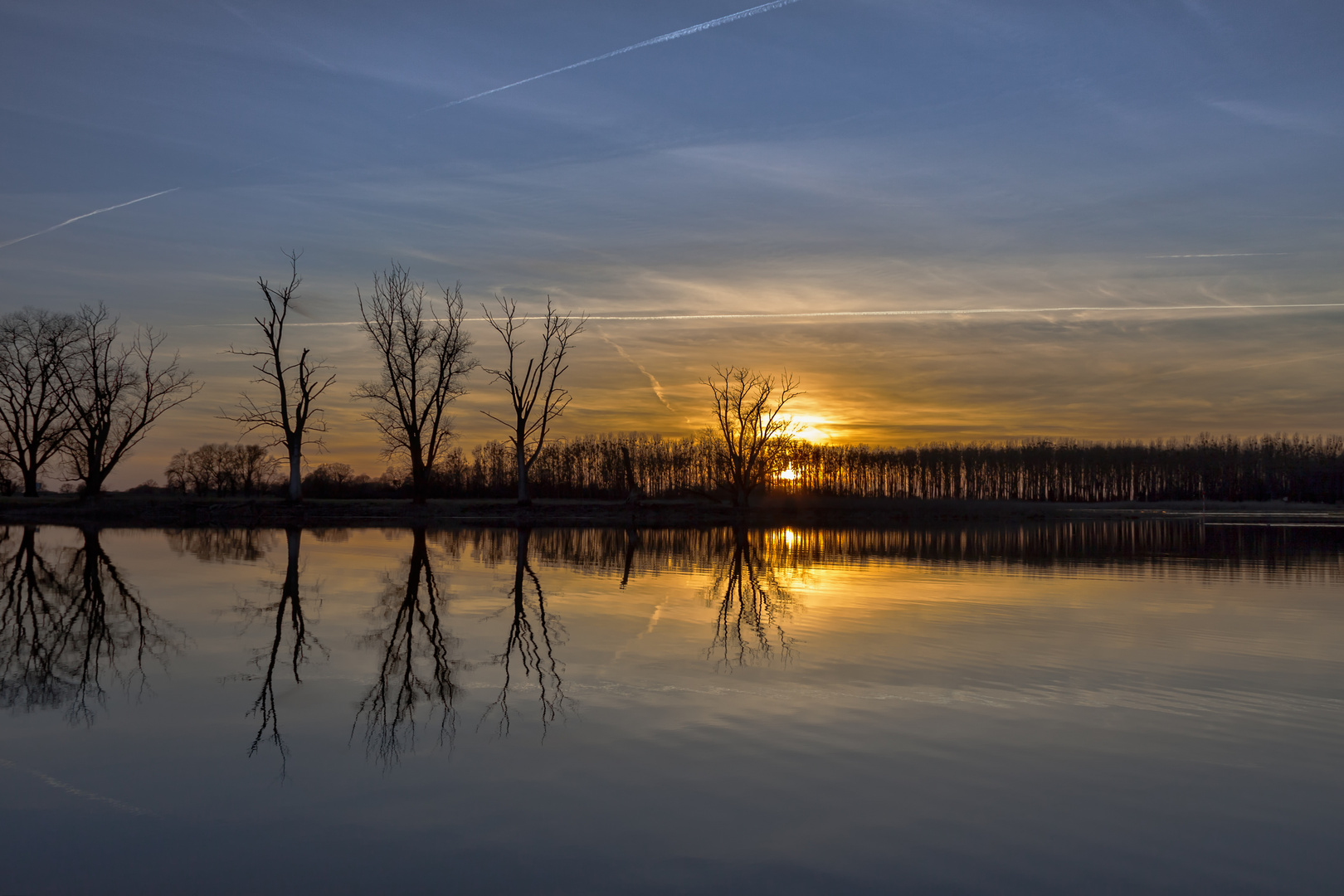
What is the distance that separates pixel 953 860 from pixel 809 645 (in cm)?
623

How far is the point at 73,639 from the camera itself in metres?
11.0

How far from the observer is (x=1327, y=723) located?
24.6ft

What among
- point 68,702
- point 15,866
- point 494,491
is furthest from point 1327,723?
point 494,491

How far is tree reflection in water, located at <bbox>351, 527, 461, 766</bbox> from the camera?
273 inches

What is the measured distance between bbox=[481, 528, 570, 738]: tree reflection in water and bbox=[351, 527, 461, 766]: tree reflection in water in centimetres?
45

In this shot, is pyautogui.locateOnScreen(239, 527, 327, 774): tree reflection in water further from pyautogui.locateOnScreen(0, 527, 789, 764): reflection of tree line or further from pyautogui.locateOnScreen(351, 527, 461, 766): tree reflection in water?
pyautogui.locateOnScreen(351, 527, 461, 766): tree reflection in water

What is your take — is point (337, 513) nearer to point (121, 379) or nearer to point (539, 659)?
point (121, 379)

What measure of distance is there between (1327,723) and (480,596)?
11406 millimetres

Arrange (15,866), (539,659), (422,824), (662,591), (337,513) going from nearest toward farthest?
(15,866) → (422,824) → (539,659) → (662,591) → (337,513)

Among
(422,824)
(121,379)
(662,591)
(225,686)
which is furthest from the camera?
(121,379)

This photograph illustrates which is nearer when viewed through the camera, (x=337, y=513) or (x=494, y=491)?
(x=337, y=513)

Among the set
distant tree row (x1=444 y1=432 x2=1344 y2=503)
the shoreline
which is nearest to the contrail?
the shoreline

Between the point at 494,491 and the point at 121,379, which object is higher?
the point at 121,379

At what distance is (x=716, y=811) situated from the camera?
539 centimetres
